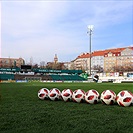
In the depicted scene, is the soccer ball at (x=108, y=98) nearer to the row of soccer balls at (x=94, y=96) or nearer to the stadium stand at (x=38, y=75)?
the row of soccer balls at (x=94, y=96)

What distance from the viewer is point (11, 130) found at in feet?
14.3

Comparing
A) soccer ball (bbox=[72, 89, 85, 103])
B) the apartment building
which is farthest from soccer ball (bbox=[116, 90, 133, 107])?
the apartment building

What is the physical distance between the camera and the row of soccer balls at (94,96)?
305 inches

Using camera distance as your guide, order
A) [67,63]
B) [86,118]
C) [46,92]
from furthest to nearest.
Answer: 1. [67,63]
2. [46,92]
3. [86,118]

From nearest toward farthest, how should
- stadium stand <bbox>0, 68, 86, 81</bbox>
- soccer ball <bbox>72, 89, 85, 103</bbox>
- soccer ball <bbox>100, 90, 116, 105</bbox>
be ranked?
soccer ball <bbox>100, 90, 116, 105</bbox>
soccer ball <bbox>72, 89, 85, 103</bbox>
stadium stand <bbox>0, 68, 86, 81</bbox>

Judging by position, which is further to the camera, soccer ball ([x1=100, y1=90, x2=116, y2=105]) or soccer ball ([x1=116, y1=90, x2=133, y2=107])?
soccer ball ([x1=100, y1=90, x2=116, y2=105])

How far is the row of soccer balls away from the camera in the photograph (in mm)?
7754

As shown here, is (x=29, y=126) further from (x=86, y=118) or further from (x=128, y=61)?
(x=128, y=61)

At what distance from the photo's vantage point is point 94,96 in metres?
8.49

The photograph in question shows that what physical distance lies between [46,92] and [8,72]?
52.2m

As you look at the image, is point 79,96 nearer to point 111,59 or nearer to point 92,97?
point 92,97

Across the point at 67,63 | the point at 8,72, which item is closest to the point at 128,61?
the point at 67,63

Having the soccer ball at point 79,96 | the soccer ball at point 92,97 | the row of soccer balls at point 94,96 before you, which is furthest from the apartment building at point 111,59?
the soccer ball at point 92,97

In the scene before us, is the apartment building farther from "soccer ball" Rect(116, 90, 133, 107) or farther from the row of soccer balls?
"soccer ball" Rect(116, 90, 133, 107)
